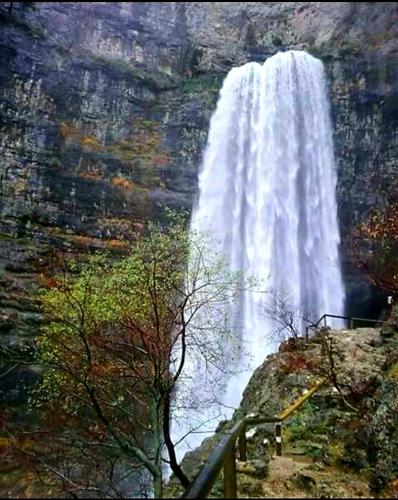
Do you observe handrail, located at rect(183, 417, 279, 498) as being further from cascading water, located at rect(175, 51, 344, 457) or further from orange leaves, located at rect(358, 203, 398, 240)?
cascading water, located at rect(175, 51, 344, 457)

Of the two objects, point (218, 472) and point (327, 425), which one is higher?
point (218, 472)

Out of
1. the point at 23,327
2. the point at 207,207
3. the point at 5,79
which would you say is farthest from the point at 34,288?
the point at 5,79

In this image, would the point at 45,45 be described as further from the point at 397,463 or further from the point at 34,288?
the point at 397,463

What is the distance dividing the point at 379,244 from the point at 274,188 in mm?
6724

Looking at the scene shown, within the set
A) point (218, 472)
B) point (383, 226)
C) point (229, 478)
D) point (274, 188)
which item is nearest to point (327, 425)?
point (229, 478)

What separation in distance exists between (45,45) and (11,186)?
9.63 metres

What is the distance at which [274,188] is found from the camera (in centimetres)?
2598

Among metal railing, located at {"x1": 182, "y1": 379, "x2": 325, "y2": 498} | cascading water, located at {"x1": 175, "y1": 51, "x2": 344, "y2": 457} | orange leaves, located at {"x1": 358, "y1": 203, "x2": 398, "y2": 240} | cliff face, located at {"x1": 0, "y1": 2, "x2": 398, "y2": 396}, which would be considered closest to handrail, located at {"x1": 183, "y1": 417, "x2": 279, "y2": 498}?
metal railing, located at {"x1": 182, "y1": 379, "x2": 325, "y2": 498}

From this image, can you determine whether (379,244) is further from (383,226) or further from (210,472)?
(210,472)

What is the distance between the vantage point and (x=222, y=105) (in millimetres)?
29328

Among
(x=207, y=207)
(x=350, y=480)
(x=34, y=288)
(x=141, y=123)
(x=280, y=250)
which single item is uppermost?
(x=141, y=123)

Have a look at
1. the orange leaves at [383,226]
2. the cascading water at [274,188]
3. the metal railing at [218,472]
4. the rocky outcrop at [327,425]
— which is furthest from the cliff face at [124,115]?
the metal railing at [218,472]

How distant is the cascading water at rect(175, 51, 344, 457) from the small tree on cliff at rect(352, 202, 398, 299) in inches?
65.4

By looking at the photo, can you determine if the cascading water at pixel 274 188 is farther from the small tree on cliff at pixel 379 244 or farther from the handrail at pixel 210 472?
the handrail at pixel 210 472
